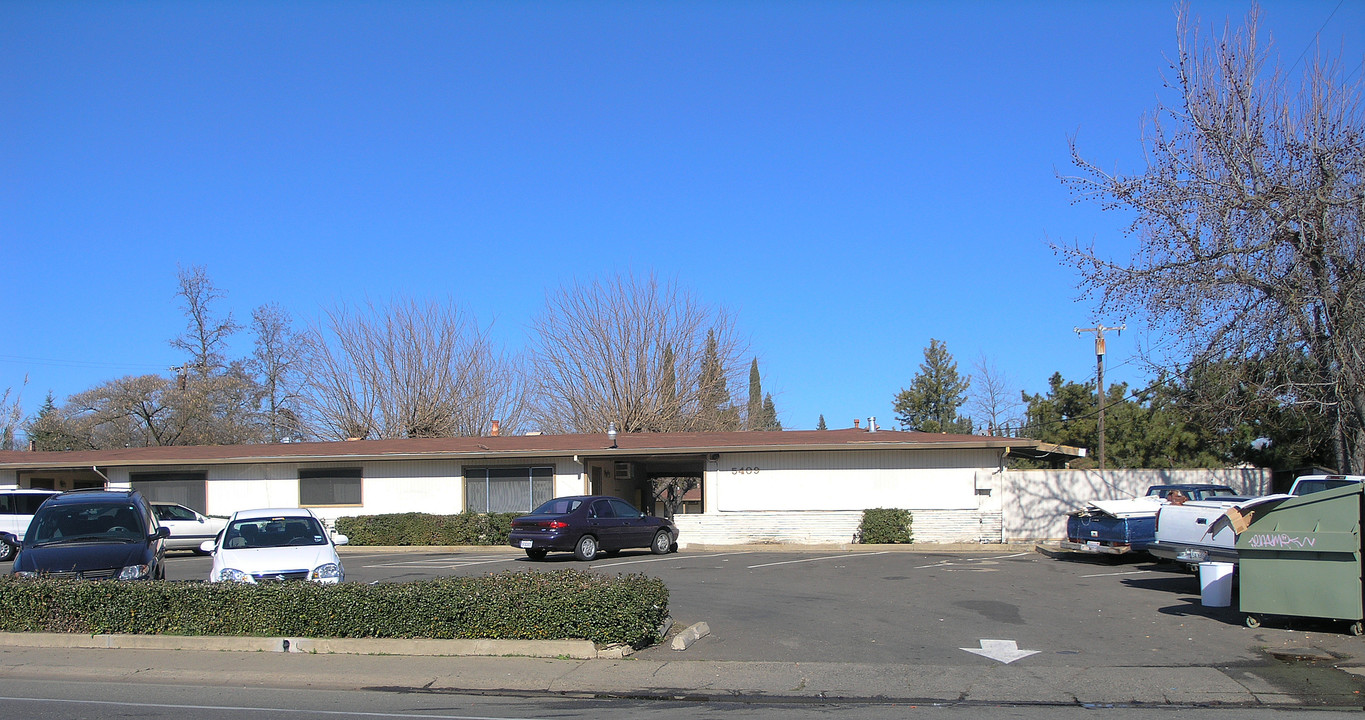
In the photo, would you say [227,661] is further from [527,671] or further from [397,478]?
[397,478]

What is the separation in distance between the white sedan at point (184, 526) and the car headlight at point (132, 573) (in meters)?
12.6

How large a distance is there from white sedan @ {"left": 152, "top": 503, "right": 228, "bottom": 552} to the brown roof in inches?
128

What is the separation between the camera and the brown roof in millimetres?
26094

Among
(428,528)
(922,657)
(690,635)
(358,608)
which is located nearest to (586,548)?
(428,528)

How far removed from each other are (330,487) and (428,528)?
4147 mm

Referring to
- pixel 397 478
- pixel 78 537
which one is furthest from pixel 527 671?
pixel 397 478

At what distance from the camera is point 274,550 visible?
1355cm

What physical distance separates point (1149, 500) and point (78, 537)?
19244 mm

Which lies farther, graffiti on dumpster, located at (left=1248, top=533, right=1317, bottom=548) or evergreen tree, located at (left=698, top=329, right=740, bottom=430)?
evergreen tree, located at (left=698, top=329, right=740, bottom=430)

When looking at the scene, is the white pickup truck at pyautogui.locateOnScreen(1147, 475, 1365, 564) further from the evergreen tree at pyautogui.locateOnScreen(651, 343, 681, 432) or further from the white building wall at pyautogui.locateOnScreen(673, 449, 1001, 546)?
the evergreen tree at pyautogui.locateOnScreen(651, 343, 681, 432)

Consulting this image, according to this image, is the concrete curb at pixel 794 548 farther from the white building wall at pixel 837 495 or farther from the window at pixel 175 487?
the window at pixel 175 487

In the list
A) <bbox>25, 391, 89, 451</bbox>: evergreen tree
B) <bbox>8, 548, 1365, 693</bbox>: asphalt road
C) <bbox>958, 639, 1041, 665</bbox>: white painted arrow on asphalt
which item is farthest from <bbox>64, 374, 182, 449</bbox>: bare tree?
<bbox>958, 639, 1041, 665</bbox>: white painted arrow on asphalt

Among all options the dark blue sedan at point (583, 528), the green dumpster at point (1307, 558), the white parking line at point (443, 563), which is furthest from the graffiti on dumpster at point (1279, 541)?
the white parking line at point (443, 563)

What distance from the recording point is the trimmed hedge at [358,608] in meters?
10.8
